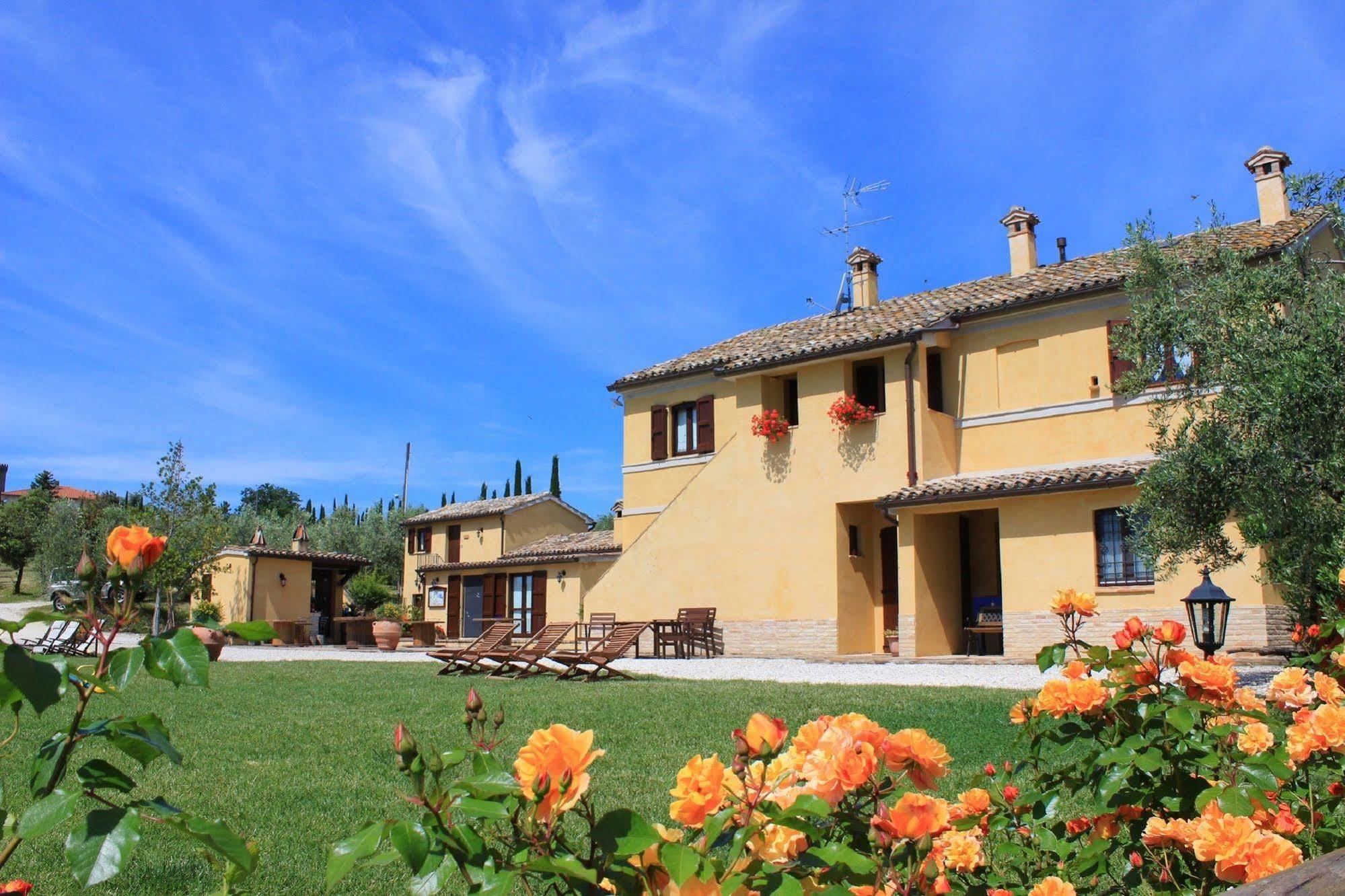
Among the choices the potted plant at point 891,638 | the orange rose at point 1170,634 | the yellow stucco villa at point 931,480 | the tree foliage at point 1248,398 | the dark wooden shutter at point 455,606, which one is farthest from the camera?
the dark wooden shutter at point 455,606

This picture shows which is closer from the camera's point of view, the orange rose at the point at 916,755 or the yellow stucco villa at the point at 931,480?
the orange rose at the point at 916,755

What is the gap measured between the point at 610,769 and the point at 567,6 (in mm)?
5834

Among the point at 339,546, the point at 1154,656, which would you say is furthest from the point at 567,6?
the point at 339,546

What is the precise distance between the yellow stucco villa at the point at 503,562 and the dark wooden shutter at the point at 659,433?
3.43 meters

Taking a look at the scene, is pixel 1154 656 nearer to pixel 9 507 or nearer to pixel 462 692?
pixel 462 692

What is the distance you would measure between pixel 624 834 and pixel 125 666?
0.79 metres

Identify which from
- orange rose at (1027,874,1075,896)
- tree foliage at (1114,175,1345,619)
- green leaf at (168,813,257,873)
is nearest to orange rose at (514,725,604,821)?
green leaf at (168,813,257,873)

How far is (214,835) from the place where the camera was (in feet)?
4.34

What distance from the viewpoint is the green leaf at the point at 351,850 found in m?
1.20

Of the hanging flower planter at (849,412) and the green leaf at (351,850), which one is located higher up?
the hanging flower planter at (849,412)

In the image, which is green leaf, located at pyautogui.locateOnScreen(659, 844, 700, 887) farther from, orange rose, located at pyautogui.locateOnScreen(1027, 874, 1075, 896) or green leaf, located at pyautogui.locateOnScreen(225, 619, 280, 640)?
orange rose, located at pyautogui.locateOnScreen(1027, 874, 1075, 896)

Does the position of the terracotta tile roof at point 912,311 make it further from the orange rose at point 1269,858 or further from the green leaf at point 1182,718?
the orange rose at point 1269,858

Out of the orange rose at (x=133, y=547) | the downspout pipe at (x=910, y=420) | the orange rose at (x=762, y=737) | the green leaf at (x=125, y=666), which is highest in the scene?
the downspout pipe at (x=910, y=420)

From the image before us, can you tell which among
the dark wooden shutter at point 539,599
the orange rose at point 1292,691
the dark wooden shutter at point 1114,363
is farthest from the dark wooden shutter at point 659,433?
the orange rose at point 1292,691
